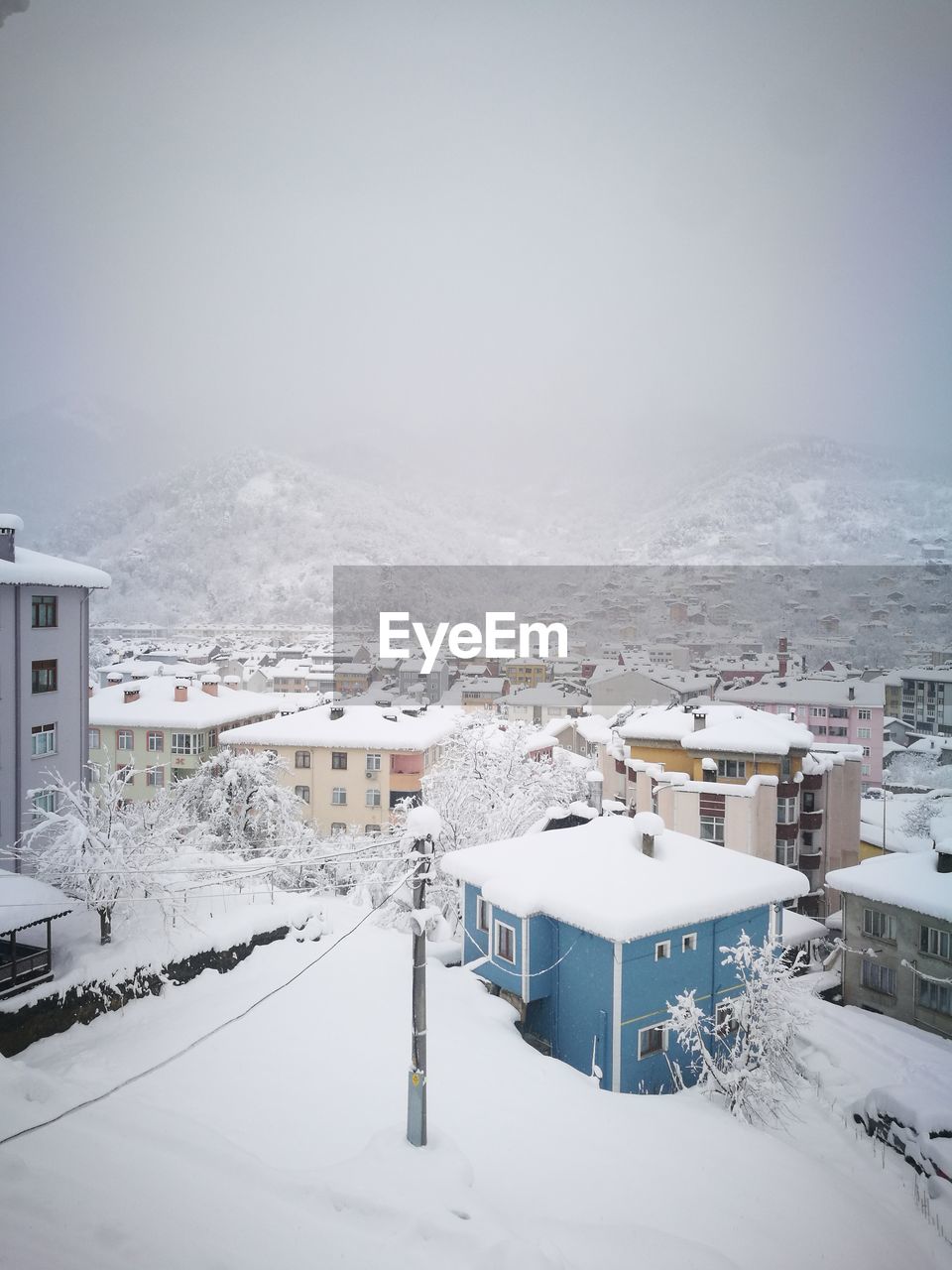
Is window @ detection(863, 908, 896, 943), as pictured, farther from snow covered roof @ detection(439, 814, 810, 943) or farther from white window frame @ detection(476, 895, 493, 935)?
white window frame @ detection(476, 895, 493, 935)

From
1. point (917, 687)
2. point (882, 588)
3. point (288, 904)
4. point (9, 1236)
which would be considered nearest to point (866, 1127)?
point (288, 904)

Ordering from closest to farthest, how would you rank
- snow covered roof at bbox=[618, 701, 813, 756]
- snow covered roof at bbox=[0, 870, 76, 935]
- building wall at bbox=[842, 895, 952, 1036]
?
1. snow covered roof at bbox=[0, 870, 76, 935]
2. building wall at bbox=[842, 895, 952, 1036]
3. snow covered roof at bbox=[618, 701, 813, 756]

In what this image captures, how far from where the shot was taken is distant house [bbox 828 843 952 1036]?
64.3 feet

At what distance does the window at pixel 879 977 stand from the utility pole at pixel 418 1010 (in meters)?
18.6

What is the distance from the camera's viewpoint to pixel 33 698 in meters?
19.5

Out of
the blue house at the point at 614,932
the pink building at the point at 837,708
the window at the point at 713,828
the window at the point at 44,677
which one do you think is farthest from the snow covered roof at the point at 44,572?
the pink building at the point at 837,708

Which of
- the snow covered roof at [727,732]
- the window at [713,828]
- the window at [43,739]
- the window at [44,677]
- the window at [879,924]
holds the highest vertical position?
the window at [44,677]

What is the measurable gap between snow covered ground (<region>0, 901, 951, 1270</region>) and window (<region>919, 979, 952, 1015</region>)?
22.3ft

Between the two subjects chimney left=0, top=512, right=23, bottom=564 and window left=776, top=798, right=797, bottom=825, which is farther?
window left=776, top=798, right=797, bottom=825

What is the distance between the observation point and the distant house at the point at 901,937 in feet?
64.3

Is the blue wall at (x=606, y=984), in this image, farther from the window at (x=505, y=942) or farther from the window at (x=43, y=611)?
the window at (x=43, y=611)

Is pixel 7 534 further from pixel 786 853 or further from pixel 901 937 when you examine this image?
pixel 901 937

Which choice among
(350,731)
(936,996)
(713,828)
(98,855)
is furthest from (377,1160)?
(350,731)

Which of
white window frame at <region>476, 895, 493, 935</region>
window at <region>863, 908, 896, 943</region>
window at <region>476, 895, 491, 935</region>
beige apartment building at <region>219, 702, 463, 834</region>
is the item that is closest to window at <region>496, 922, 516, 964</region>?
white window frame at <region>476, 895, 493, 935</region>
